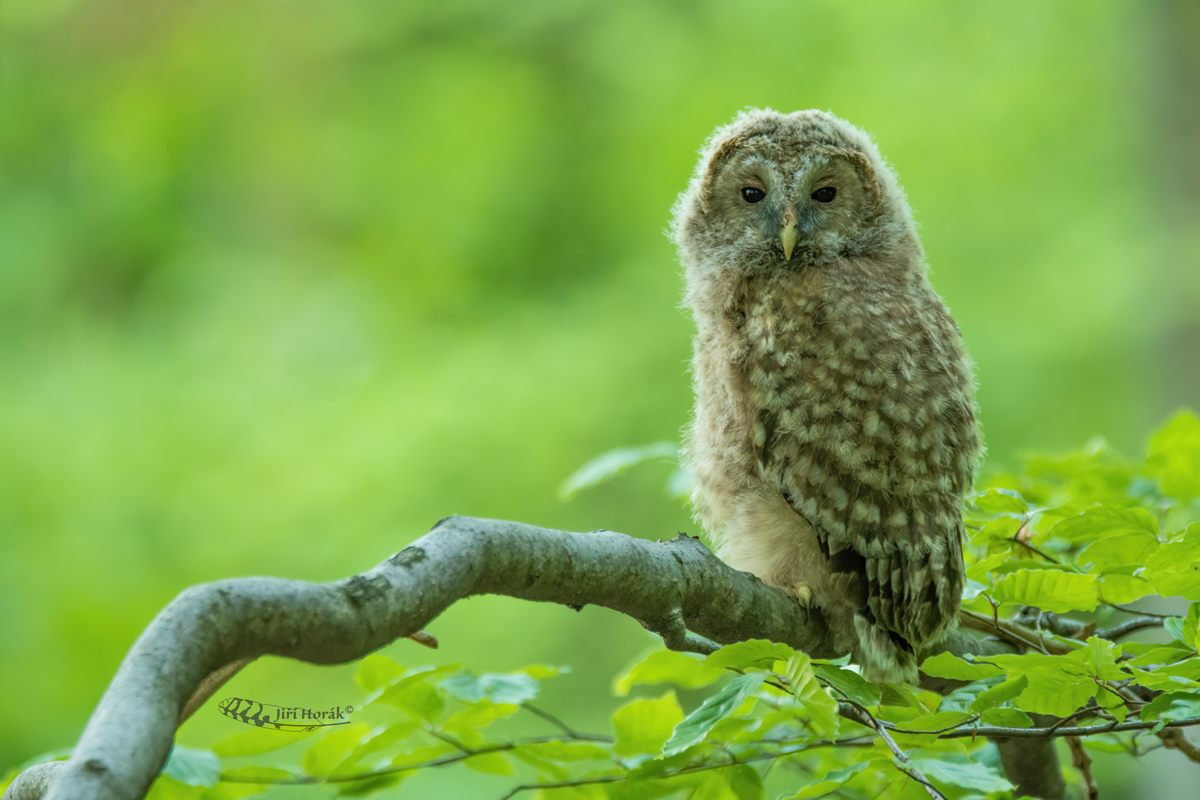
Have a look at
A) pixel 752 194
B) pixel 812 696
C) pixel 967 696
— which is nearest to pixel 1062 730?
pixel 967 696

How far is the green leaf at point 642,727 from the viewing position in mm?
1546

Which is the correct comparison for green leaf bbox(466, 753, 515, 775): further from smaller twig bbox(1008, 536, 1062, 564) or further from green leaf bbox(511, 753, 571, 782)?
smaller twig bbox(1008, 536, 1062, 564)

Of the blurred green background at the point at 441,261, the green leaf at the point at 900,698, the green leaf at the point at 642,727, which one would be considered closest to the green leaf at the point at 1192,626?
the green leaf at the point at 900,698

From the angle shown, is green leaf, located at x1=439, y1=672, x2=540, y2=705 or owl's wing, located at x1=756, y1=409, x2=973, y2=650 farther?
owl's wing, located at x1=756, y1=409, x2=973, y2=650

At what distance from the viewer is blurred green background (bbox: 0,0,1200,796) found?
511 centimetres

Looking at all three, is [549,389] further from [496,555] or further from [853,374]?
[496,555]

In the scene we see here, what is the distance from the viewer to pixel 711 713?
4.02ft

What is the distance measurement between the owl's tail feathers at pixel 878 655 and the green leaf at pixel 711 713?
0.71 meters

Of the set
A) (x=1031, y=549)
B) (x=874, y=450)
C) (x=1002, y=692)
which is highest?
(x=874, y=450)

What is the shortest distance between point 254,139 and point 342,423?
7.85 ft

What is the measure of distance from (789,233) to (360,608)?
1441 mm

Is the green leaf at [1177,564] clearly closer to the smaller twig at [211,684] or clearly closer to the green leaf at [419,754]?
the green leaf at [419,754]

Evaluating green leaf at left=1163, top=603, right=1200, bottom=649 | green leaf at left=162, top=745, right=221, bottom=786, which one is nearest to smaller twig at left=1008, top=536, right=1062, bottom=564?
green leaf at left=1163, top=603, right=1200, bottom=649

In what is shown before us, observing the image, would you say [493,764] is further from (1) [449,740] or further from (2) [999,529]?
(2) [999,529]
